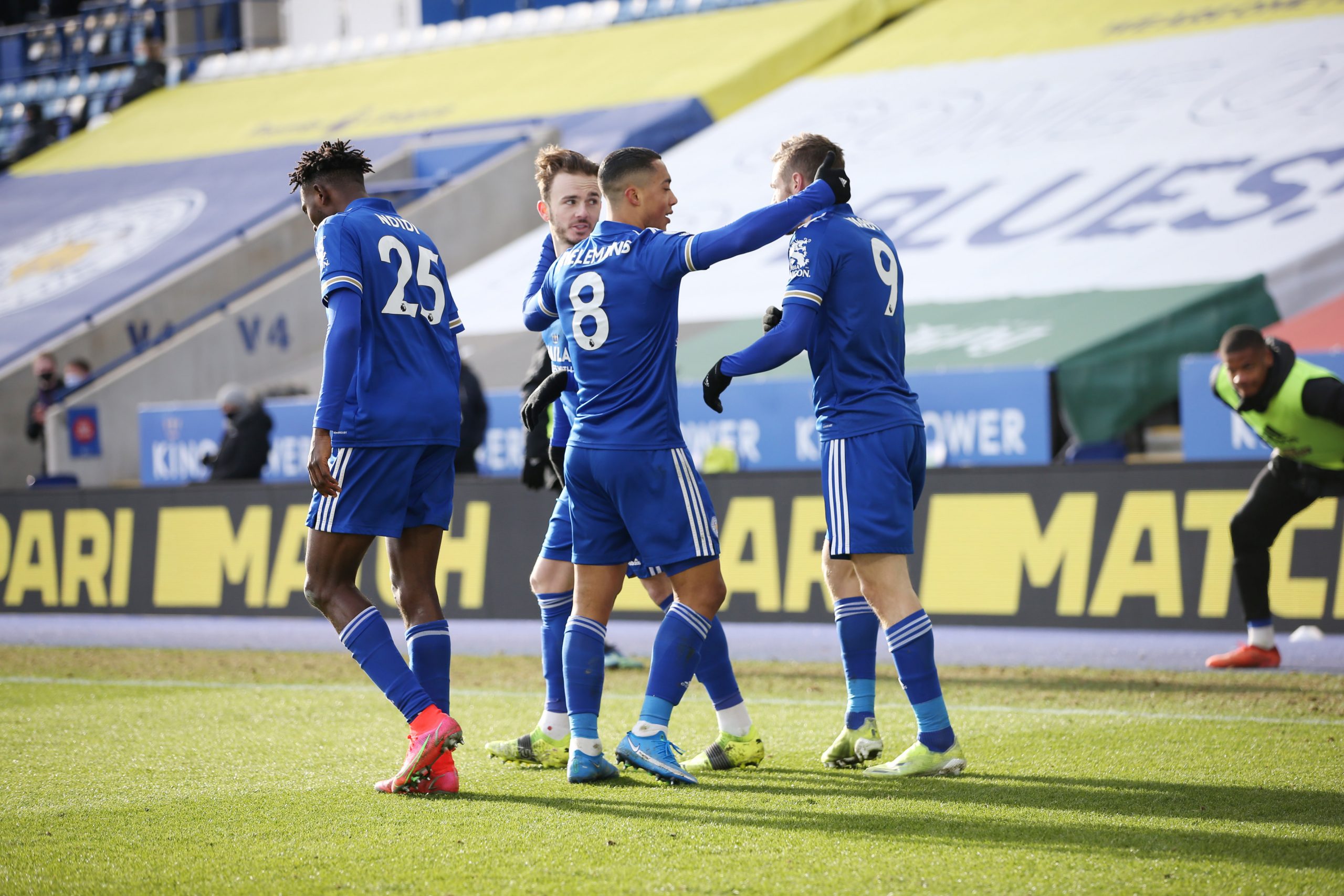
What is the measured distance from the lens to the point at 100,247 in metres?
21.6

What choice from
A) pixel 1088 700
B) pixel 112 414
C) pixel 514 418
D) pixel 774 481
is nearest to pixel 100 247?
pixel 112 414

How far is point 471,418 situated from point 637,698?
4.02m

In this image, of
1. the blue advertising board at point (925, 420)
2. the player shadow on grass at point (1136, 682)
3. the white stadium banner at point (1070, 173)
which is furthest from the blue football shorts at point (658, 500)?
the white stadium banner at point (1070, 173)

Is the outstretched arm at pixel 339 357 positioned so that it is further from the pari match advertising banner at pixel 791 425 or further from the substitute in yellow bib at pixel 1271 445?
the pari match advertising banner at pixel 791 425

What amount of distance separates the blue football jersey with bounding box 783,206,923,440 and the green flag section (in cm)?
543

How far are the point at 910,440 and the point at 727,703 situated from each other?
1152mm

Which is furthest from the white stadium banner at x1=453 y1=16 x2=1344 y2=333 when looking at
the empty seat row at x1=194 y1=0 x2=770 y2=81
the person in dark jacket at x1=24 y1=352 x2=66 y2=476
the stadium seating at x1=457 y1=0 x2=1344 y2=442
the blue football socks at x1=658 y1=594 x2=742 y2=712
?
the blue football socks at x1=658 y1=594 x2=742 y2=712

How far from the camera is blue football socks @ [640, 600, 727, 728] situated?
480 centimetres

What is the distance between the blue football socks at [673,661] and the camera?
4.80m

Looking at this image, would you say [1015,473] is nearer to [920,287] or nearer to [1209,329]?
[1209,329]

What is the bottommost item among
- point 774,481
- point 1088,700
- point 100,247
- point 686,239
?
point 1088,700

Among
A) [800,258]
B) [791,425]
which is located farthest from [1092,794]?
[791,425]

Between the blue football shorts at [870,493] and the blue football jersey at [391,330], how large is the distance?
1.31 m

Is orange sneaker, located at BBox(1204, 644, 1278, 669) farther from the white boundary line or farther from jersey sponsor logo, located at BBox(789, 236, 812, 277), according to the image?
jersey sponsor logo, located at BBox(789, 236, 812, 277)
